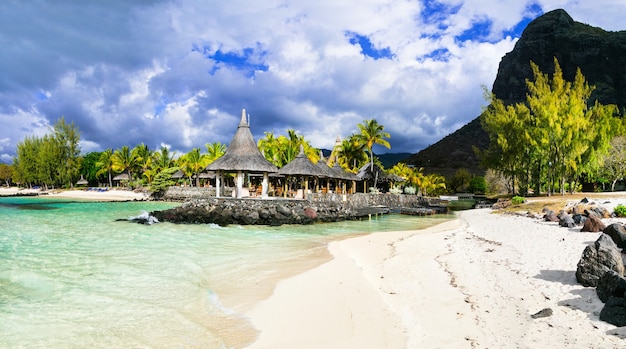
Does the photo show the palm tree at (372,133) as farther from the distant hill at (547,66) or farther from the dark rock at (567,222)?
the distant hill at (547,66)

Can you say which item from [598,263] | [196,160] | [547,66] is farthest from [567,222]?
[547,66]

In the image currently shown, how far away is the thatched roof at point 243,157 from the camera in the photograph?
88.7ft

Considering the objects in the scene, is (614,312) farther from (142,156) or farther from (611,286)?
(142,156)

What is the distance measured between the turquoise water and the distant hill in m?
89.9

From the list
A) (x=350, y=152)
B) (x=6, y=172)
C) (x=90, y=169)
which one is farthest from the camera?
(x=6, y=172)

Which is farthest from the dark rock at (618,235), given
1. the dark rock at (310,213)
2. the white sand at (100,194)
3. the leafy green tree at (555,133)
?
the white sand at (100,194)

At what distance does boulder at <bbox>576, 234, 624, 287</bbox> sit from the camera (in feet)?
18.8

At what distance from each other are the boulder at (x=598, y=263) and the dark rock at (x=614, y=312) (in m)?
1.28

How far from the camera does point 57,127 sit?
6231 cm

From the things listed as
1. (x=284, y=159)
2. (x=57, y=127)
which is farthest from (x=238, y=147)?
(x=57, y=127)

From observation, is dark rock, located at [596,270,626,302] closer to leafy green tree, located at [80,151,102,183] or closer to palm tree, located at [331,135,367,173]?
palm tree, located at [331,135,367,173]

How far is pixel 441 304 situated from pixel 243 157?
23.2 m

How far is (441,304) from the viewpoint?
583cm

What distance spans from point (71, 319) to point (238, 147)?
23294 mm
